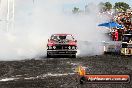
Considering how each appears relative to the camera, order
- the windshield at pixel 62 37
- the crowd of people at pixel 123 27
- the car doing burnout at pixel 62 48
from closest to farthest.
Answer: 1. the car doing burnout at pixel 62 48
2. the windshield at pixel 62 37
3. the crowd of people at pixel 123 27

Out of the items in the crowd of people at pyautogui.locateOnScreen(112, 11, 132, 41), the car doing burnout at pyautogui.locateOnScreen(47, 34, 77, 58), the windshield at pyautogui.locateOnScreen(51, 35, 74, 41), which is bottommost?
the car doing burnout at pyautogui.locateOnScreen(47, 34, 77, 58)

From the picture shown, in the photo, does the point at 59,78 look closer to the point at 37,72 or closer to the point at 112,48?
the point at 37,72

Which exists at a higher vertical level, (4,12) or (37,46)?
(4,12)

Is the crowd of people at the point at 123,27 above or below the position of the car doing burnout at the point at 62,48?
above

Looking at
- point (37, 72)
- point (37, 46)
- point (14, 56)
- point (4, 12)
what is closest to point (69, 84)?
point (37, 72)

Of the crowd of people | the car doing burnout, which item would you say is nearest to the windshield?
the car doing burnout

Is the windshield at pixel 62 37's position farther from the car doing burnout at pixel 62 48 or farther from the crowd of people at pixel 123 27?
the crowd of people at pixel 123 27

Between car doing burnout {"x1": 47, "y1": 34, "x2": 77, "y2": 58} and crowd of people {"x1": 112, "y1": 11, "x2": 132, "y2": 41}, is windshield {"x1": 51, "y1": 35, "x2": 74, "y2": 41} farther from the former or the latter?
crowd of people {"x1": 112, "y1": 11, "x2": 132, "y2": 41}

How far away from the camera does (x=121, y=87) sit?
1230 centimetres

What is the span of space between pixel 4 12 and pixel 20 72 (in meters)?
53.1

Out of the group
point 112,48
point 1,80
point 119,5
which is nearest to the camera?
point 1,80

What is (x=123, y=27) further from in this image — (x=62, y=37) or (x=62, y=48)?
(x=62, y=48)

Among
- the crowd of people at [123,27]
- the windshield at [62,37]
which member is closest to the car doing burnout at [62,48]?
the windshield at [62,37]

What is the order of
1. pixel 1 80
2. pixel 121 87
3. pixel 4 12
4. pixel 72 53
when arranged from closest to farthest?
pixel 121 87, pixel 1 80, pixel 72 53, pixel 4 12
